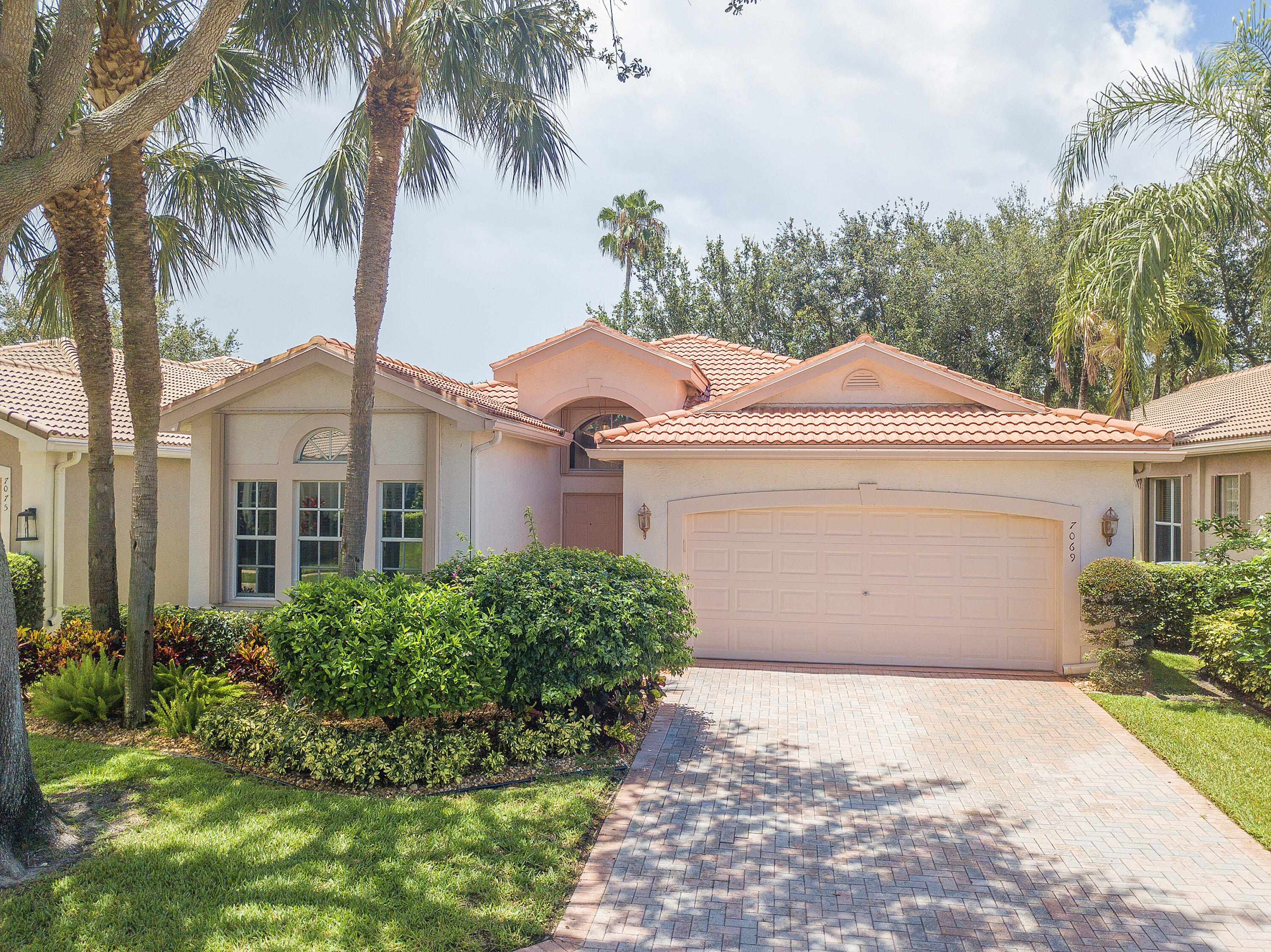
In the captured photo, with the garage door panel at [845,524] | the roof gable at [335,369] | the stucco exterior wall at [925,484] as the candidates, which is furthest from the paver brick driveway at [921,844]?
the roof gable at [335,369]

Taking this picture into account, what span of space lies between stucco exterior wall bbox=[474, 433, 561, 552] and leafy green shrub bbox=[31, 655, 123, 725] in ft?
15.9

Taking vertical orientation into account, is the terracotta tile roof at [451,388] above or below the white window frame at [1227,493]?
above

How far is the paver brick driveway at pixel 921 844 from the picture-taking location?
4.66 metres

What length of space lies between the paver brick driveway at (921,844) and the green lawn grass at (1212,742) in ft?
0.56

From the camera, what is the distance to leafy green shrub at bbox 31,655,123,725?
8617 millimetres

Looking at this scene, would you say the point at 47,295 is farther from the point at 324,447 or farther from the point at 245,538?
the point at 245,538

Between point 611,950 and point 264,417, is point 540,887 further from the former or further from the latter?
point 264,417

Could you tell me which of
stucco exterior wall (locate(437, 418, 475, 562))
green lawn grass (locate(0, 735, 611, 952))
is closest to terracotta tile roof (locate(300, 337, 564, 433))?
stucco exterior wall (locate(437, 418, 475, 562))

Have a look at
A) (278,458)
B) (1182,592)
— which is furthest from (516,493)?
(1182,592)

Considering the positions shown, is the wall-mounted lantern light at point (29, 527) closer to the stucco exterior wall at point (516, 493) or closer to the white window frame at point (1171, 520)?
the stucco exterior wall at point (516, 493)

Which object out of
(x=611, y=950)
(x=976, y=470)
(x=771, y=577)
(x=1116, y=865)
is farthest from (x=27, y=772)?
(x=976, y=470)

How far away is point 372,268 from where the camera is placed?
926cm

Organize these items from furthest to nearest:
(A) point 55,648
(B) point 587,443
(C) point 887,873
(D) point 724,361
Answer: (D) point 724,361 < (B) point 587,443 < (A) point 55,648 < (C) point 887,873

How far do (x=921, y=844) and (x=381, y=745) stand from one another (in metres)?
4.58
